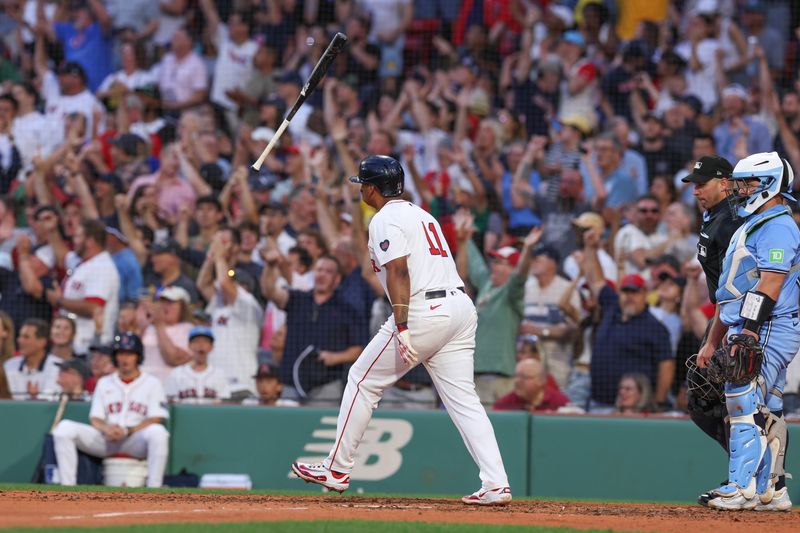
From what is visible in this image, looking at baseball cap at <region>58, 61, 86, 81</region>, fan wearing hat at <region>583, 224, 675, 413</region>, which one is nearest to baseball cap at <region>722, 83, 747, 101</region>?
fan wearing hat at <region>583, 224, 675, 413</region>

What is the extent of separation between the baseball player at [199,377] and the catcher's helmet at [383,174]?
424cm

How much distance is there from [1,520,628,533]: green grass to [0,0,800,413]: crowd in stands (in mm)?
4337

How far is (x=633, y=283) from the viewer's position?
10.5 metres

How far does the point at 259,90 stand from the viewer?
1523 cm

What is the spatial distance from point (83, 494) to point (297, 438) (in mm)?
3096

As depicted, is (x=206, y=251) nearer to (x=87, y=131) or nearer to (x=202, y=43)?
(x=87, y=131)

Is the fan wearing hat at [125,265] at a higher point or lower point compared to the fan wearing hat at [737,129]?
lower

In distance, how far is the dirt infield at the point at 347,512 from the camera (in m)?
6.26

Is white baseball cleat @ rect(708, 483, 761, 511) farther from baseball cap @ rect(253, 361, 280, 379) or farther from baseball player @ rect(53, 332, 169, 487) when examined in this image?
baseball cap @ rect(253, 361, 280, 379)

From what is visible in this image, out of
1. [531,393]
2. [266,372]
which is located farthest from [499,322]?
[266,372]

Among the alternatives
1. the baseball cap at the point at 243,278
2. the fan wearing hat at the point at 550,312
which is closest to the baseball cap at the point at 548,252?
the fan wearing hat at the point at 550,312

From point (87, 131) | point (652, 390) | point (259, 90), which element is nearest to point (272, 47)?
point (259, 90)

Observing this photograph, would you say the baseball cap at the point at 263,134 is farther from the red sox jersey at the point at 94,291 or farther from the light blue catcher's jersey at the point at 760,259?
the light blue catcher's jersey at the point at 760,259

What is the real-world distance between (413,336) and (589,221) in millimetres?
4726
